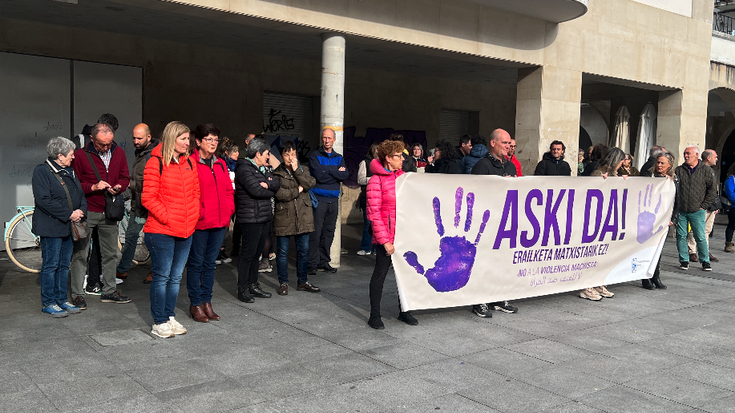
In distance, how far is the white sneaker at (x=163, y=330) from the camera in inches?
221

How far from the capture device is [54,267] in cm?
630

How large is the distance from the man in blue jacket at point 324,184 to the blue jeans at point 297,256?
2.37ft

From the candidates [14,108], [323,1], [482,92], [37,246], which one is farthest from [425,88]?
[37,246]

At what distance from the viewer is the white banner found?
20.7 ft

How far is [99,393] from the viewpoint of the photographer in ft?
13.9

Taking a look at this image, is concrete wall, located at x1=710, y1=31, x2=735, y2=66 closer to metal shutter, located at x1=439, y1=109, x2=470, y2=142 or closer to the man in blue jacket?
metal shutter, located at x1=439, y1=109, x2=470, y2=142

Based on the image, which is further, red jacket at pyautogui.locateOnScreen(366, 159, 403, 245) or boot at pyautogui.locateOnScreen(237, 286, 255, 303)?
boot at pyautogui.locateOnScreen(237, 286, 255, 303)

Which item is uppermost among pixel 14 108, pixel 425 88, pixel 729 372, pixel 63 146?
pixel 425 88

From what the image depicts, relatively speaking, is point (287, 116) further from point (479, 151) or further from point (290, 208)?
point (290, 208)

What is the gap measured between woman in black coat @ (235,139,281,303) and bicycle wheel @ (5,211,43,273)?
10.2 ft

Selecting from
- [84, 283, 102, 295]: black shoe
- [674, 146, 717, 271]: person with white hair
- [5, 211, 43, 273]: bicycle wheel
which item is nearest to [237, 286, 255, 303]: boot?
[84, 283, 102, 295]: black shoe

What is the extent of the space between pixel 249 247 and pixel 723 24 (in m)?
20.3

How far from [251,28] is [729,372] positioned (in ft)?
28.7

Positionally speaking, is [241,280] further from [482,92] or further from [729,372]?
[482,92]
